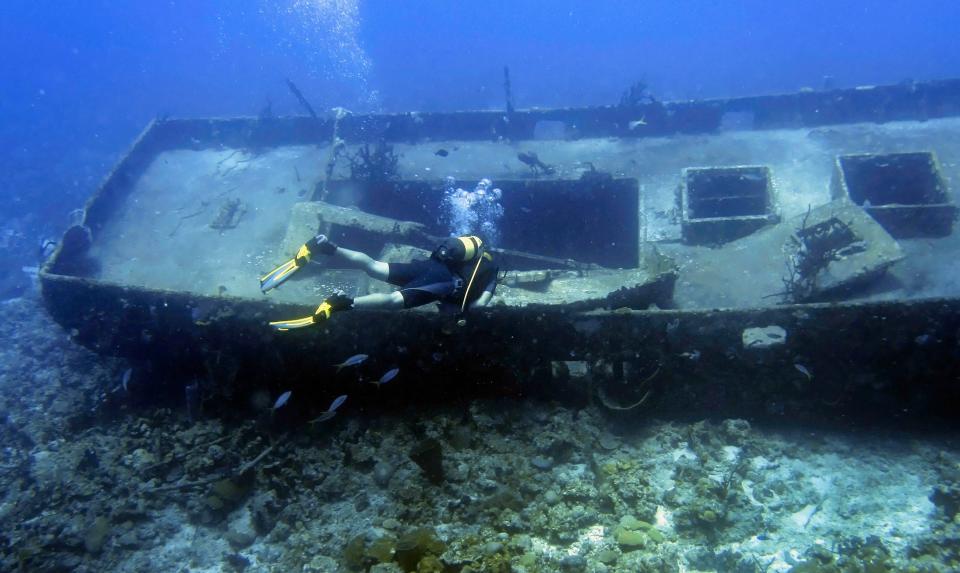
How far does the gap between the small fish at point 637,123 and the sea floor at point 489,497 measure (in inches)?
351

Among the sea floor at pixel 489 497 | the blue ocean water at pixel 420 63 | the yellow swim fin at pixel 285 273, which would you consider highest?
the blue ocean water at pixel 420 63

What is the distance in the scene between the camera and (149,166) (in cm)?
1376

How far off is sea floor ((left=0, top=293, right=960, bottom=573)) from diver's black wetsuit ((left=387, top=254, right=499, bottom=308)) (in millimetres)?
1353

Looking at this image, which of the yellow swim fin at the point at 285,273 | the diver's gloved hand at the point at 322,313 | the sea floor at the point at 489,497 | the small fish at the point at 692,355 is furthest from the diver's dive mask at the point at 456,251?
the small fish at the point at 692,355

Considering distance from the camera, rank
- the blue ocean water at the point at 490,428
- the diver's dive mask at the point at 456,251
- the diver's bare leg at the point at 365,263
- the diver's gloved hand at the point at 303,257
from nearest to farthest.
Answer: the blue ocean water at the point at 490,428 → the diver's dive mask at the point at 456,251 → the diver's gloved hand at the point at 303,257 → the diver's bare leg at the point at 365,263

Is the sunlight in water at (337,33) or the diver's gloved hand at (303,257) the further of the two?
the sunlight in water at (337,33)

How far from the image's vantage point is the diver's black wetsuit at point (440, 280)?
224 inches

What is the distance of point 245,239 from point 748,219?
9435mm

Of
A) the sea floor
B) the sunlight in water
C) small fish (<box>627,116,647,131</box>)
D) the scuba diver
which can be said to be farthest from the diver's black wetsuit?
the sunlight in water

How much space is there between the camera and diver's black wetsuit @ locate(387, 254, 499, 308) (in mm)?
5684

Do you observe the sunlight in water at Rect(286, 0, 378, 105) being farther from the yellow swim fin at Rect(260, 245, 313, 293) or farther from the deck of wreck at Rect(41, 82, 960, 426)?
the yellow swim fin at Rect(260, 245, 313, 293)

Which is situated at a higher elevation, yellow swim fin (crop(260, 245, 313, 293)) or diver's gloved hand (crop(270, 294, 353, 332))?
yellow swim fin (crop(260, 245, 313, 293))

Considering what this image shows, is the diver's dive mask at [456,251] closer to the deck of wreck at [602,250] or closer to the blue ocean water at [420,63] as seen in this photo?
the deck of wreck at [602,250]

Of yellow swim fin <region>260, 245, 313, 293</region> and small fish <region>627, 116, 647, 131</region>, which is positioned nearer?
yellow swim fin <region>260, 245, 313, 293</region>
